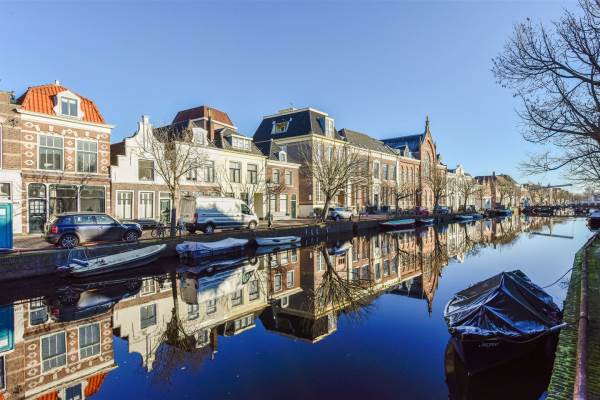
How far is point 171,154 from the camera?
70.3 ft

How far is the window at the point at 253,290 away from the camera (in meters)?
12.2

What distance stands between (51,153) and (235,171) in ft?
48.4

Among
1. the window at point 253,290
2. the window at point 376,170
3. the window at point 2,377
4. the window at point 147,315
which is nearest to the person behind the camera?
the window at point 2,377

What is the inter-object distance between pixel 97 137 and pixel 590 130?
27.2m

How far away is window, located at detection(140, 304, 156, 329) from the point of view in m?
9.47

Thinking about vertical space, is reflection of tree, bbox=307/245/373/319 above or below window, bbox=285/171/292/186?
below

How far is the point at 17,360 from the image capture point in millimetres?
7234

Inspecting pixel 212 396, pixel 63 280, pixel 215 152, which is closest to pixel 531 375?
pixel 212 396

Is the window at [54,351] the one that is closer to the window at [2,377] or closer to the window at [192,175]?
the window at [2,377]

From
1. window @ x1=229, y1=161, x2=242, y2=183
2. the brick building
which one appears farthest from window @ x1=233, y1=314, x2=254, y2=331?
window @ x1=229, y1=161, x2=242, y2=183

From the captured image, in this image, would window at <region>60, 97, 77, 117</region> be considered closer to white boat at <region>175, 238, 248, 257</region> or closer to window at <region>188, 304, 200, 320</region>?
white boat at <region>175, 238, 248, 257</region>

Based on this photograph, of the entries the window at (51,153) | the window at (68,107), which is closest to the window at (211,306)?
the window at (51,153)

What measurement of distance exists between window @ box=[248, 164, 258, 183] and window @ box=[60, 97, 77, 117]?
1534cm

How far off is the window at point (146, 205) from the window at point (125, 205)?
72 centimetres
